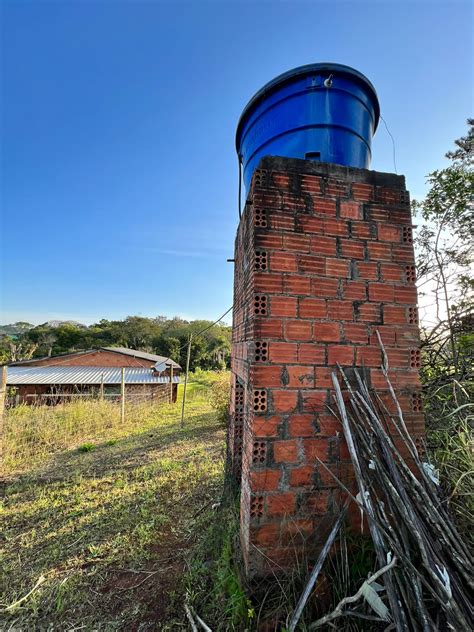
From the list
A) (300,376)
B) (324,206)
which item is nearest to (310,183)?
(324,206)

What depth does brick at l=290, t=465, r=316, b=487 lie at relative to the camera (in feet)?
5.30

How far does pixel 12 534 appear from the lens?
2.88 metres

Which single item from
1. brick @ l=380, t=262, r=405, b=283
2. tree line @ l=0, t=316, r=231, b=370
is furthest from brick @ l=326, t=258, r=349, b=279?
tree line @ l=0, t=316, r=231, b=370

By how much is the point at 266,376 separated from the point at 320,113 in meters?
1.91

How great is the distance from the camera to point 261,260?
1679 mm

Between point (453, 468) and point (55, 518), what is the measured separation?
3.96 m

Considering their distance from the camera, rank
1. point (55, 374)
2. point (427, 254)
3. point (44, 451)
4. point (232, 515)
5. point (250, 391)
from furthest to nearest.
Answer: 1. point (55, 374)
2. point (44, 451)
3. point (427, 254)
4. point (232, 515)
5. point (250, 391)

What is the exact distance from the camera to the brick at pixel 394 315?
70.9 inches

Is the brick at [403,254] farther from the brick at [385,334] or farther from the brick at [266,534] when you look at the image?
the brick at [266,534]

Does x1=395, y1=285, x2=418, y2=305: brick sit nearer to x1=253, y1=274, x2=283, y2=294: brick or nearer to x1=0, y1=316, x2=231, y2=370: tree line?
x1=253, y1=274, x2=283, y2=294: brick

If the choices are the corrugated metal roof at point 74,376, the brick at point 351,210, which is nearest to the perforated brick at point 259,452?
the brick at point 351,210

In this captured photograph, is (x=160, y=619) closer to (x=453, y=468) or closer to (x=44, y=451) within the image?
(x=453, y=468)

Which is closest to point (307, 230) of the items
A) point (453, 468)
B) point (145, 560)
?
point (453, 468)

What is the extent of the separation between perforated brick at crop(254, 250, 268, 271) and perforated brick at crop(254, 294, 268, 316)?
0.57ft
